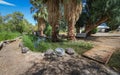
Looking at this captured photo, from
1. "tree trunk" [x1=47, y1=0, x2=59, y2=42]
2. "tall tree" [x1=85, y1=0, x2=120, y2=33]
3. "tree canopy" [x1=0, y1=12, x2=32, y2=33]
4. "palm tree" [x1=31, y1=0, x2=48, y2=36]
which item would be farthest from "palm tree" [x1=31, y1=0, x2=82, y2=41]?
"tree canopy" [x1=0, y1=12, x2=32, y2=33]

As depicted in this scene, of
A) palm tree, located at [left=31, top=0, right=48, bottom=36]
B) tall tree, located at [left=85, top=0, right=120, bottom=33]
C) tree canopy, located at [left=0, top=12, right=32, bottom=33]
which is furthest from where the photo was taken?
tree canopy, located at [left=0, top=12, right=32, bottom=33]

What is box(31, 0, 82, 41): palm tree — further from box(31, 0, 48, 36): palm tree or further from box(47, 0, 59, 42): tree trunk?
box(31, 0, 48, 36): palm tree

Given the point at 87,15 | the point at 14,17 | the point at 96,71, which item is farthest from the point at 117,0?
the point at 14,17

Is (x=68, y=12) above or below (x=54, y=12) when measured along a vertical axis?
below

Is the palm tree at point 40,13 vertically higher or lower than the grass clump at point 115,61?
higher

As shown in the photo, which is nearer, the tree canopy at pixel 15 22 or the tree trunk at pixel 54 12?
the tree trunk at pixel 54 12

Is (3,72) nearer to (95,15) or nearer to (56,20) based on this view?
(56,20)

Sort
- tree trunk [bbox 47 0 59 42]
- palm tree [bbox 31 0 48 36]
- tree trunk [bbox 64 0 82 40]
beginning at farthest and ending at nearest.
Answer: palm tree [bbox 31 0 48 36], tree trunk [bbox 47 0 59 42], tree trunk [bbox 64 0 82 40]

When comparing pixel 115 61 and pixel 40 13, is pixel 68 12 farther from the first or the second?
pixel 40 13

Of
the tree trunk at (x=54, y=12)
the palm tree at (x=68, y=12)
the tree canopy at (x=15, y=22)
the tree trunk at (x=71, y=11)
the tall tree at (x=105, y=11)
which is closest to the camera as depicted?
the tree trunk at (x=71, y=11)

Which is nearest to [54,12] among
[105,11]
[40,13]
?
[105,11]

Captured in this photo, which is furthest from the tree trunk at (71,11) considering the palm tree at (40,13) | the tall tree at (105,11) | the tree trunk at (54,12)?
the palm tree at (40,13)

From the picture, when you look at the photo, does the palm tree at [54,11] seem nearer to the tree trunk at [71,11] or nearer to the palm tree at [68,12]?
the palm tree at [68,12]

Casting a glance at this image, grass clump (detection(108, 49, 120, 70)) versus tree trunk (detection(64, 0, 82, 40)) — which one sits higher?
tree trunk (detection(64, 0, 82, 40))
